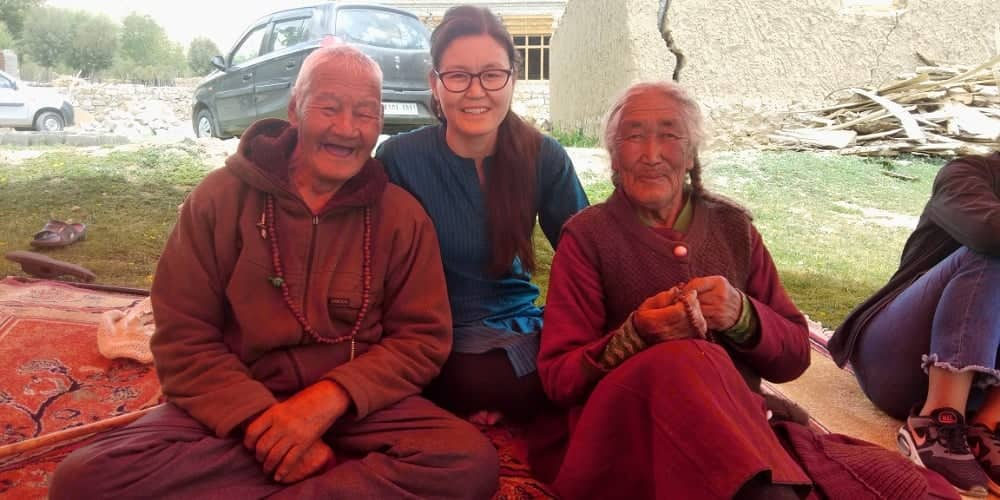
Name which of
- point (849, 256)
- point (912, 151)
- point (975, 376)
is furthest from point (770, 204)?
point (975, 376)

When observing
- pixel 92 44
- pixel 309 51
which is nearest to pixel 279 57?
pixel 309 51

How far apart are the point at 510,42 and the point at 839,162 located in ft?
17.5

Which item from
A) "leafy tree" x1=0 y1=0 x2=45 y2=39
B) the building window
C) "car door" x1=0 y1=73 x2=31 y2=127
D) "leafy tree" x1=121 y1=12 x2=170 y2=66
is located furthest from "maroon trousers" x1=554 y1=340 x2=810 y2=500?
"leafy tree" x1=121 y1=12 x2=170 y2=66

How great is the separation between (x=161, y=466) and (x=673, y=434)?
41.7 inches

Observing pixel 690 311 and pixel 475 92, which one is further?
pixel 475 92

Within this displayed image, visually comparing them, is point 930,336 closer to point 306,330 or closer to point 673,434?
point 673,434

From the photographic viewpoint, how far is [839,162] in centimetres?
650

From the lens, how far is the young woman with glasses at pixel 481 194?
2.06 meters

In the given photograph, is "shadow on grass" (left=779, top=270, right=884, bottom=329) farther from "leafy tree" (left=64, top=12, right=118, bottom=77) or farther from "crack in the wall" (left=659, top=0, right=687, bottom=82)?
"leafy tree" (left=64, top=12, right=118, bottom=77)

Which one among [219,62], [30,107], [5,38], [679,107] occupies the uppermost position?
[5,38]

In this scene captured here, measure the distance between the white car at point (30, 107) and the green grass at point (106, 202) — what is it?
4.28 m

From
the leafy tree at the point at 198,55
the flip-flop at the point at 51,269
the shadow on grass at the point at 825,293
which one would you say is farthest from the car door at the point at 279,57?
the leafy tree at the point at 198,55

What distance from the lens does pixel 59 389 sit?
2488 millimetres

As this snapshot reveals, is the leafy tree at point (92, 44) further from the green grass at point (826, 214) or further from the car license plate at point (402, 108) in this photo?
the green grass at point (826, 214)
